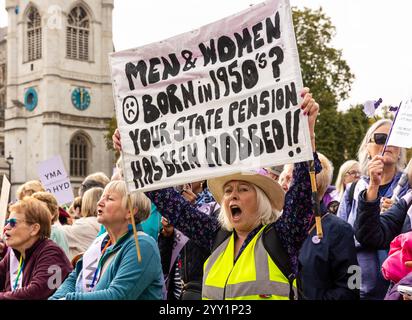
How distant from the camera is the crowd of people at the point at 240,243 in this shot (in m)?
3.84

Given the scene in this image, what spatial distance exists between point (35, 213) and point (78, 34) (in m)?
49.6

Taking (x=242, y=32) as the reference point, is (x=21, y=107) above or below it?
above

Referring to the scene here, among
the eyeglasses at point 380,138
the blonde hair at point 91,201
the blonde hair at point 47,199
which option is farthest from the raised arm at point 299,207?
the blonde hair at point 47,199

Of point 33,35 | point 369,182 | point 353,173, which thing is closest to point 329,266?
point 369,182

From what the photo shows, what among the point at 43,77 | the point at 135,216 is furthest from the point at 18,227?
Result: the point at 43,77

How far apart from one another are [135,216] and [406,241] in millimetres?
1691

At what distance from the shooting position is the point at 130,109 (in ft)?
14.7

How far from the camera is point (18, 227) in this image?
17.7 ft

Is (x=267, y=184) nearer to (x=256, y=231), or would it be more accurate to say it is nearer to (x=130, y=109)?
(x=256, y=231)

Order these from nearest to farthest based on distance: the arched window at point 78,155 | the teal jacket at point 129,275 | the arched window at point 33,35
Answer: the teal jacket at point 129,275 → the arched window at point 78,155 → the arched window at point 33,35

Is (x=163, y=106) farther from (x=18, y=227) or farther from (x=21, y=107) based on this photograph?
(x=21, y=107)

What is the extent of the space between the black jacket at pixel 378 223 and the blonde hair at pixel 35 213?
2.13m

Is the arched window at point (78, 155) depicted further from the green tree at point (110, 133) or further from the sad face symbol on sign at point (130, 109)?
→ the sad face symbol on sign at point (130, 109)

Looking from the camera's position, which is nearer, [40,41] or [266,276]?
[266,276]
